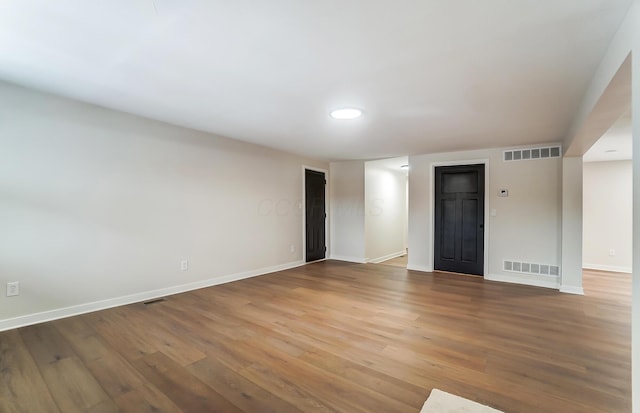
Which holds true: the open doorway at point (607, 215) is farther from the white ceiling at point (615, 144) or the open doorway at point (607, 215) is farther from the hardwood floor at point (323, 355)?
the hardwood floor at point (323, 355)

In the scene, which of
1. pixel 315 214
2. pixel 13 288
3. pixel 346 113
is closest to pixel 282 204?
pixel 315 214

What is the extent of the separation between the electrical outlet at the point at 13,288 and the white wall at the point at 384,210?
18.3ft

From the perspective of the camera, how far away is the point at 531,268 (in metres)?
4.73

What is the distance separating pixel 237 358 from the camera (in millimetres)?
2336

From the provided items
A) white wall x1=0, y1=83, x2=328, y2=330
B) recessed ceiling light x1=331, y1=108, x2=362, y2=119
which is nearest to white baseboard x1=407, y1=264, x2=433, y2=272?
A: white wall x1=0, y1=83, x2=328, y2=330

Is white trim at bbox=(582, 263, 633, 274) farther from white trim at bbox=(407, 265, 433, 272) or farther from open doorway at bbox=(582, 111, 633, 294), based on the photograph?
white trim at bbox=(407, 265, 433, 272)

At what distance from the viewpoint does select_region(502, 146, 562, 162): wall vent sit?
15.0 feet

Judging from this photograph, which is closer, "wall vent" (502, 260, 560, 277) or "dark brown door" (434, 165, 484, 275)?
"wall vent" (502, 260, 560, 277)

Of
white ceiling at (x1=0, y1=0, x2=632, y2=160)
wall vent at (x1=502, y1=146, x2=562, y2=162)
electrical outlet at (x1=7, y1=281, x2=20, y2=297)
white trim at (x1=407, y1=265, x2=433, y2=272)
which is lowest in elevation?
white trim at (x1=407, y1=265, x2=433, y2=272)

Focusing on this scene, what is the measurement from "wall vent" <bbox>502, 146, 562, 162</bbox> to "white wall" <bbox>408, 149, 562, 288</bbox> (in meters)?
0.07

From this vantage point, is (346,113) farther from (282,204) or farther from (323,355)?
(282,204)

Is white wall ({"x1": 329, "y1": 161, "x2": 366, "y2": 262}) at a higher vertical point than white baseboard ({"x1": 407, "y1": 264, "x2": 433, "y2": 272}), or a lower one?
higher

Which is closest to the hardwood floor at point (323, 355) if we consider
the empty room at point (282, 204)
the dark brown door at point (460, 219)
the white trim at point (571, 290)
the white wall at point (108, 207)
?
the empty room at point (282, 204)

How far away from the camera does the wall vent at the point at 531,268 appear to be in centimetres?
456
